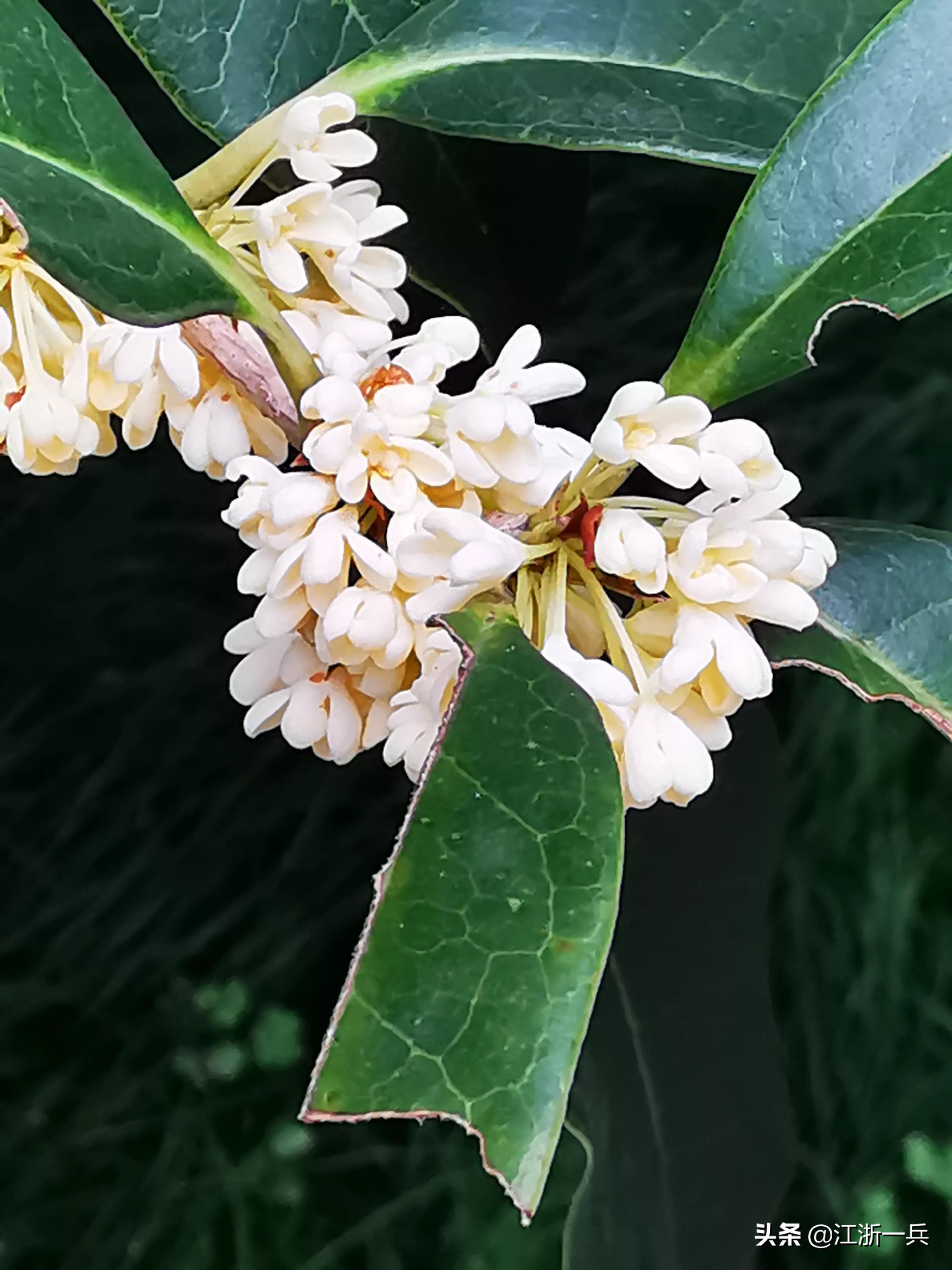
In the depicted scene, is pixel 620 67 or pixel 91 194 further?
pixel 620 67

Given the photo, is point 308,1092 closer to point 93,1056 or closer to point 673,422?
point 673,422

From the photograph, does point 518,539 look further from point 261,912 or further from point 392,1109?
point 261,912

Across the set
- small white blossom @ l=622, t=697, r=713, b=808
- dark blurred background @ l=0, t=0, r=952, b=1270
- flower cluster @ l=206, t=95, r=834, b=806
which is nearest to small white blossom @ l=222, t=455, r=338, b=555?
flower cluster @ l=206, t=95, r=834, b=806

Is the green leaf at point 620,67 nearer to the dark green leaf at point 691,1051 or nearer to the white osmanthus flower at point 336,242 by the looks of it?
the white osmanthus flower at point 336,242

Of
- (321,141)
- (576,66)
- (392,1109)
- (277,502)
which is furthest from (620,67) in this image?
(392,1109)

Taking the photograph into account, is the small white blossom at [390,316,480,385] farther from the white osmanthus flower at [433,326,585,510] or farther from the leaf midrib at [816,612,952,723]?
the leaf midrib at [816,612,952,723]

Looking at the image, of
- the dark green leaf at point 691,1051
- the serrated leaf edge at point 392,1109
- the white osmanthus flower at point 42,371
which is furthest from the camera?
the dark green leaf at point 691,1051

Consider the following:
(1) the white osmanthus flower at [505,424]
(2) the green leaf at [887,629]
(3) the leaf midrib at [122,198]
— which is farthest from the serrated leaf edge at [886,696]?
(3) the leaf midrib at [122,198]
